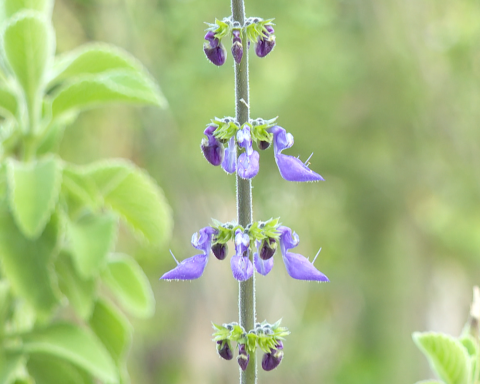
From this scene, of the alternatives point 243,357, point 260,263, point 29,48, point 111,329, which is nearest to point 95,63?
point 29,48

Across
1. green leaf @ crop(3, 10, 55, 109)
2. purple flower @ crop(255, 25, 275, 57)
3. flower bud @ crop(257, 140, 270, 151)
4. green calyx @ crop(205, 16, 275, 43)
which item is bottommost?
flower bud @ crop(257, 140, 270, 151)

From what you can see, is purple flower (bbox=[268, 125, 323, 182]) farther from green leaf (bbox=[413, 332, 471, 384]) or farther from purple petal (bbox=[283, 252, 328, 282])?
green leaf (bbox=[413, 332, 471, 384])

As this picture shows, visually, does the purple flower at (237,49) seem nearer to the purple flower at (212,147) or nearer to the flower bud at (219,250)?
the purple flower at (212,147)

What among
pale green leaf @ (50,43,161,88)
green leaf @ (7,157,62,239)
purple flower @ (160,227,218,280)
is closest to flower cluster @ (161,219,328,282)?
purple flower @ (160,227,218,280)

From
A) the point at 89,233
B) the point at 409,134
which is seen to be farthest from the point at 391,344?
the point at 89,233

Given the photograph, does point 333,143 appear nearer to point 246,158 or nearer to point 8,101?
point 8,101

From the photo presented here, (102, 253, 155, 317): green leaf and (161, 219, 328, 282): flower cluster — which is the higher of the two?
(102, 253, 155, 317): green leaf

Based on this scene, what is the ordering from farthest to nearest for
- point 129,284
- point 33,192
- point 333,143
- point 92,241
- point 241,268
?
point 333,143 < point 129,284 < point 92,241 < point 33,192 < point 241,268
